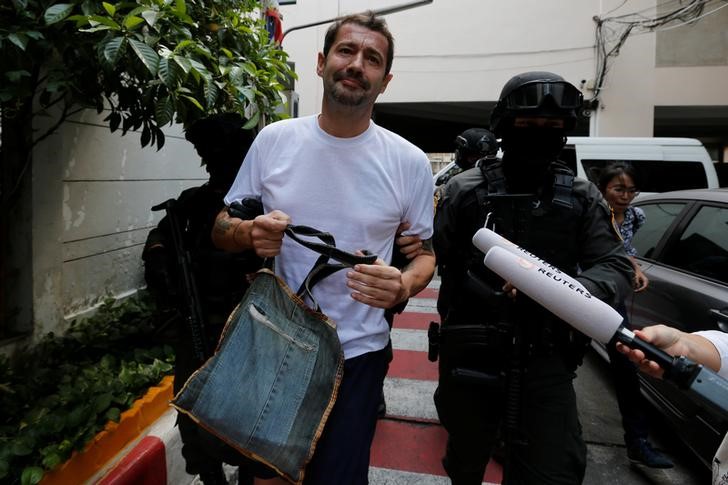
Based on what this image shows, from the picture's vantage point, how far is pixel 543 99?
1.87m

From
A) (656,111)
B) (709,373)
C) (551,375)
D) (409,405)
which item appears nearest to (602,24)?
(656,111)

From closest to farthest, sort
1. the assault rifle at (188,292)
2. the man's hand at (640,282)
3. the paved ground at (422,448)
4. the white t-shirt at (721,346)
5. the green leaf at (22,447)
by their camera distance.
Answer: the white t-shirt at (721,346)
the green leaf at (22,447)
the assault rifle at (188,292)
the paved ground at (422,448)
the man's hand at (640,282)

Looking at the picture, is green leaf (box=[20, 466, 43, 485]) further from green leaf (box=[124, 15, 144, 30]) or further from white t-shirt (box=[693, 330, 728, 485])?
white t-shirt (box=[693, 330, 728, 485])

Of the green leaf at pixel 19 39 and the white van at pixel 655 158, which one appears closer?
the green leaf at pixel 19 39

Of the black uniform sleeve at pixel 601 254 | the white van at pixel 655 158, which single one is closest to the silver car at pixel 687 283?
the black uniform sleeve at pixel 601 254

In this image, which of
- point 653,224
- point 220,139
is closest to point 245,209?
point 220,139

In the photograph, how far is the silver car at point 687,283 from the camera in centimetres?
245

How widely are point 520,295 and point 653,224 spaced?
101 inches

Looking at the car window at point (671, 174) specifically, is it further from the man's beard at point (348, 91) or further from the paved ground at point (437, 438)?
the man's beard at point (348, 91)

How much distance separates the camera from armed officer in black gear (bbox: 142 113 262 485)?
2.02 meters

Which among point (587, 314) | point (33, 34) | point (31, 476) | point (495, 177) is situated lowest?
point (31, 476)

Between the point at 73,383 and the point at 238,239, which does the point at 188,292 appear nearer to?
the point at 238,239

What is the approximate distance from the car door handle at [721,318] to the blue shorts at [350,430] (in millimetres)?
1671

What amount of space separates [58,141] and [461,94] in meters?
9.96
